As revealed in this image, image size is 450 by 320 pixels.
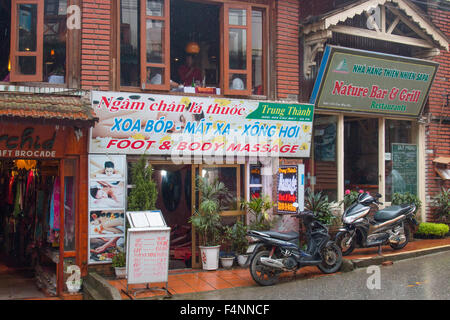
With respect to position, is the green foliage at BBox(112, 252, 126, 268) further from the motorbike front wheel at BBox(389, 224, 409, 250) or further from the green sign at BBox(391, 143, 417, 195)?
the green sign at BBox(391, 143, 417, 195)

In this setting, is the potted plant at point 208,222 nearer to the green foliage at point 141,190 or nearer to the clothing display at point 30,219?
the green foliage at point 141,190

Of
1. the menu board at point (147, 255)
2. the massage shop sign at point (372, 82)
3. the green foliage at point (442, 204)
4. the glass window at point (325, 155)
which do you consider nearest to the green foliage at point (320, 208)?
the glass window at point (325, 155)

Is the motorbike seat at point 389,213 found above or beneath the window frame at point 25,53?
beneath

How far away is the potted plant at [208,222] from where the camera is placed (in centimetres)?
952

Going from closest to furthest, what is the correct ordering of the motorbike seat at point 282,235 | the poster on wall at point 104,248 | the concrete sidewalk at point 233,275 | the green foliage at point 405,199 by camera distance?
the concrete sidewalk at point 233,275 → the motorbike seat at point 282,235 → the poster on wall at point 104,248 → the green foliage at point 405,199

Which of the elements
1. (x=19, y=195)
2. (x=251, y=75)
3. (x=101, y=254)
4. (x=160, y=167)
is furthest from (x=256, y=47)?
(x=19, y=195)

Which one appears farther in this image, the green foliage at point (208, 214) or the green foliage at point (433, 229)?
the green foliage at point (433, 229)

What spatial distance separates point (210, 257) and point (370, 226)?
3433 millimetres

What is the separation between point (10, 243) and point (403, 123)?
34.7ft

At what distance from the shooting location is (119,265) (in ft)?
28.9

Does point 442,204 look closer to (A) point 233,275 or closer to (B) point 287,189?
(B) point 287,189

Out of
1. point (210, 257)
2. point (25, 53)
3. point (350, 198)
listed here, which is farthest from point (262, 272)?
point (25, 53)

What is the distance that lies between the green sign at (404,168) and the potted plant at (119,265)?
7.20 metres

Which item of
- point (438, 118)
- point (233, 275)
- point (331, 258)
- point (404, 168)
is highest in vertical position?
point (438, 118)
